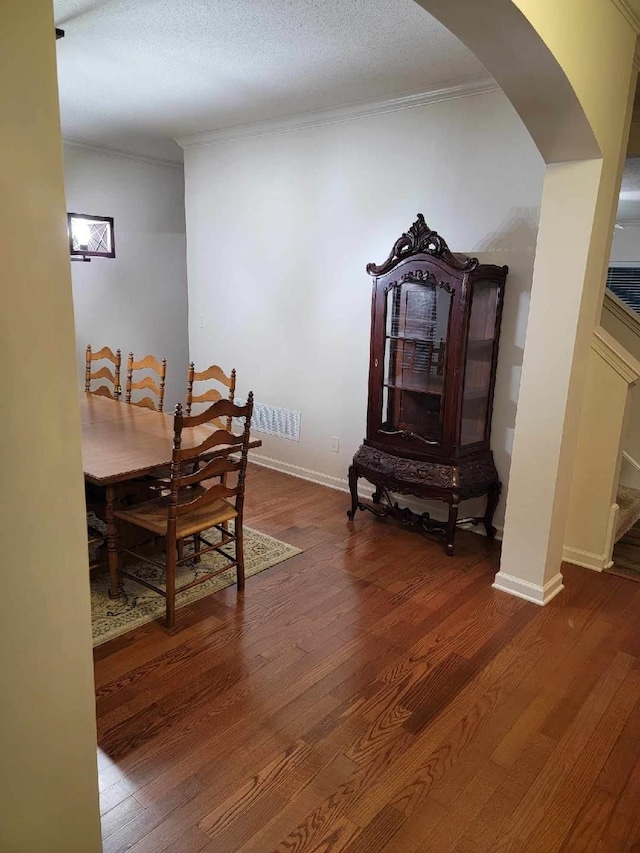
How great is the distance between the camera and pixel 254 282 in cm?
457

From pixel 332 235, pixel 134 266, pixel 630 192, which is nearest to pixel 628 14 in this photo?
pixel 332 235

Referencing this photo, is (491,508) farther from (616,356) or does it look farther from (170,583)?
(170,583)

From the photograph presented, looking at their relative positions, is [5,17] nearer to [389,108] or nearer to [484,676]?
[484,676]

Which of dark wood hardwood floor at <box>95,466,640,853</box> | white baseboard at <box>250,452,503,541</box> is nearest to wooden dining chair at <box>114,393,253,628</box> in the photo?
dark wood hardwood floor at <box>95,466,640,853</box>

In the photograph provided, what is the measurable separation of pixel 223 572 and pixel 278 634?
0.56 meters

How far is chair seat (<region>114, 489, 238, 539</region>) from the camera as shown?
254 cm

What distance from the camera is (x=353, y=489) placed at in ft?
12.0

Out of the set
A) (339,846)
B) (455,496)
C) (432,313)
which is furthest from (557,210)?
(339,846)

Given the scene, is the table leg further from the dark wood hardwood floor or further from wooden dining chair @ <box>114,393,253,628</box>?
the dark wood hardwood floor

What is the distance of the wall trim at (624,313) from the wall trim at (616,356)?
1.51 m

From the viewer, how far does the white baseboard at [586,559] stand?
3.13 meters

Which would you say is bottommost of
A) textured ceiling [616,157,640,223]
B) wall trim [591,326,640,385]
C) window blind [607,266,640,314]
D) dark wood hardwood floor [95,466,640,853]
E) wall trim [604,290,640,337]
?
dark wood hardwood floor [95,466,640,853]

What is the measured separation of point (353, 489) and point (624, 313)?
249cm

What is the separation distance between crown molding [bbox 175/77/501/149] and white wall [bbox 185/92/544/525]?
0.13 feet
